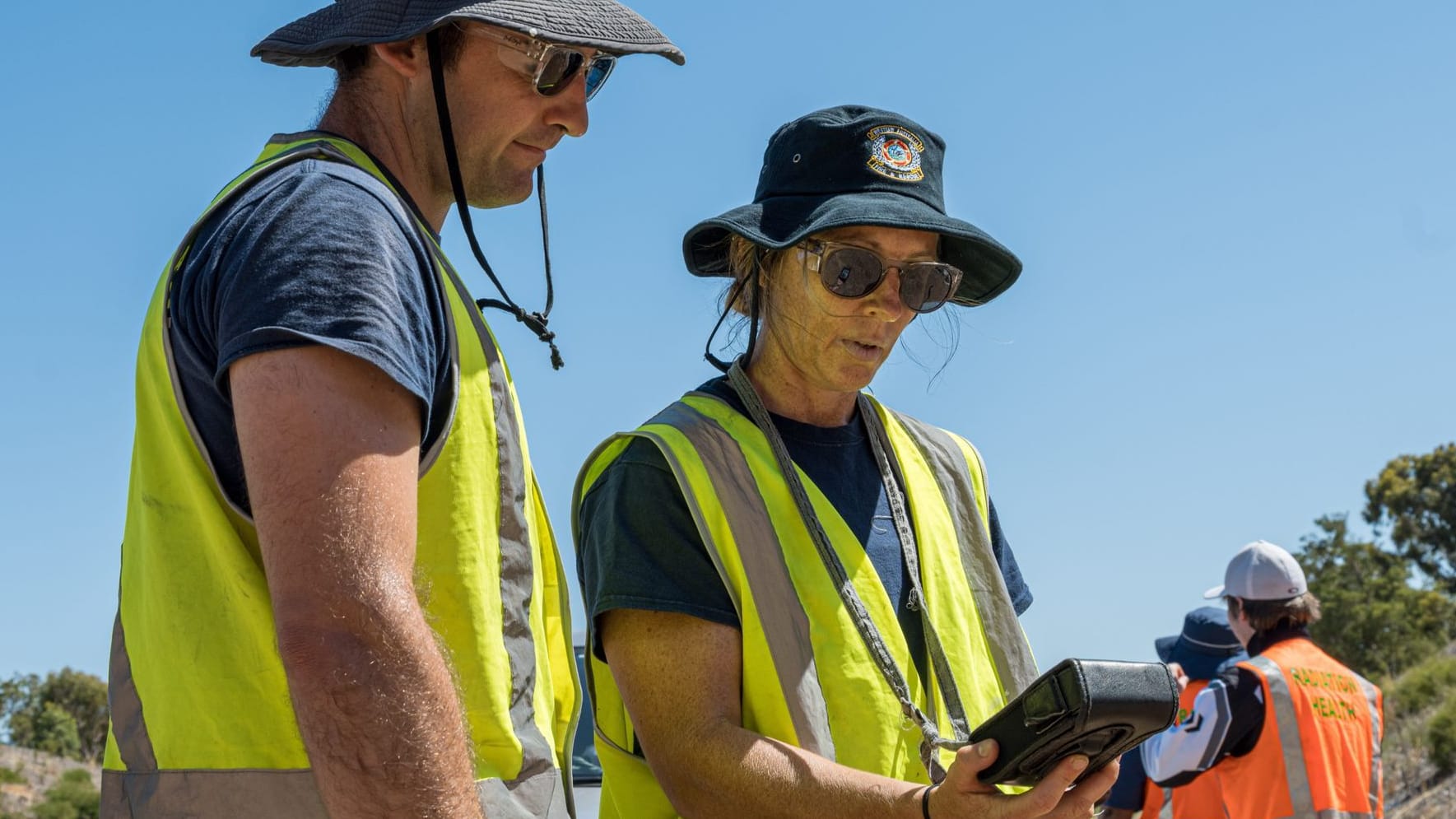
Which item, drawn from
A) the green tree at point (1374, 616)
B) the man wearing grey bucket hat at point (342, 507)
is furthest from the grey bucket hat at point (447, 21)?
the green tree at point (1374, 616)

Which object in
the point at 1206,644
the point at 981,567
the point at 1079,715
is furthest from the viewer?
the point at 1206,644

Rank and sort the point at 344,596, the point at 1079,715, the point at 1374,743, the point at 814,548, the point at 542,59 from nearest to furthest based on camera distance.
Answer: the point at 344,596, the point at 542,59, the point at 1079,715, the point at 814,548, the point at 1374,743

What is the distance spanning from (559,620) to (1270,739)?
165 inches

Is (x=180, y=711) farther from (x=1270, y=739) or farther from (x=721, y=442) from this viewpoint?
(x=1270, y=739)

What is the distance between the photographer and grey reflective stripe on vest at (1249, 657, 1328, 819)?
5.76 metres

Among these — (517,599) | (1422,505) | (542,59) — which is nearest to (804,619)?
(517,599)

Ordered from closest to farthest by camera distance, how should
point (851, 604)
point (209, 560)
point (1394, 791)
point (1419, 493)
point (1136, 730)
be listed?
point (209, 560), point (1136, 730), point (851, 604), point (1394, 791), point (1419, 493)

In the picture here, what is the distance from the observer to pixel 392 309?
193cm

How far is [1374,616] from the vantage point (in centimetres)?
2356

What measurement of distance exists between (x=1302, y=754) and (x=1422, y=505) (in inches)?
1132

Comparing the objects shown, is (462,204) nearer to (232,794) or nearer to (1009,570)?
(232,794)

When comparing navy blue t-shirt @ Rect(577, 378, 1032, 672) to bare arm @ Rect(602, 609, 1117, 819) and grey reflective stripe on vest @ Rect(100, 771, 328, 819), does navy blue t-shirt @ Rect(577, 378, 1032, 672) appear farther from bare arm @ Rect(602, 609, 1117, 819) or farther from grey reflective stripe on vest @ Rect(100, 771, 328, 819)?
grey reflective stripe on vest @ Rect(100, 771, 328, 819)

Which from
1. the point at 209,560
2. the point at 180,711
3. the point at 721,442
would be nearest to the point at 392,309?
the point at 209,560

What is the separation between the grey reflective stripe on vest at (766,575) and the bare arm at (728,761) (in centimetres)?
8
